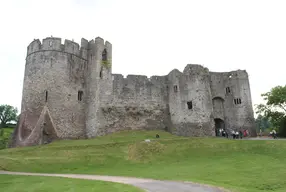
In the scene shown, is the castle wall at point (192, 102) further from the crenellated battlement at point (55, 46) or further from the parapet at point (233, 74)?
the crenellated battlement at point (55, 46)

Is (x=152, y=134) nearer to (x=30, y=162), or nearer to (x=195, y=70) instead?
(x=195, y=70)

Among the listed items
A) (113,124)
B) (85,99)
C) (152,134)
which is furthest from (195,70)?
(85,99)

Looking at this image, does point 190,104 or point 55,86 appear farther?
point 190,104

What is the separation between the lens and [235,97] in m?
37.7

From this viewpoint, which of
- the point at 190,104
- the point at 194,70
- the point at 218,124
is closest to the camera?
the point at 190,104

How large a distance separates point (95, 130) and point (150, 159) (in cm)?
1274

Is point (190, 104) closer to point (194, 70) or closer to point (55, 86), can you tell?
point (194, 70)

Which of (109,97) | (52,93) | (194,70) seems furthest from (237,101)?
(52,93)

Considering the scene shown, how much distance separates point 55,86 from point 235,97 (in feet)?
83.4

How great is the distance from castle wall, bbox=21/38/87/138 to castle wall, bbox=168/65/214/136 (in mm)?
13303

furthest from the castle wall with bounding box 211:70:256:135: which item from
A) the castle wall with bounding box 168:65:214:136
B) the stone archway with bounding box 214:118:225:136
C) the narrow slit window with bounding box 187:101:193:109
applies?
the narrow slit window with bounding box 187:101:193:109

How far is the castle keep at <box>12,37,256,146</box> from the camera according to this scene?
3278cm

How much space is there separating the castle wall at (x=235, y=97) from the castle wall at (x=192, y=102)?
2.72 meters

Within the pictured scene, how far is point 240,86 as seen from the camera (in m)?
37.6
